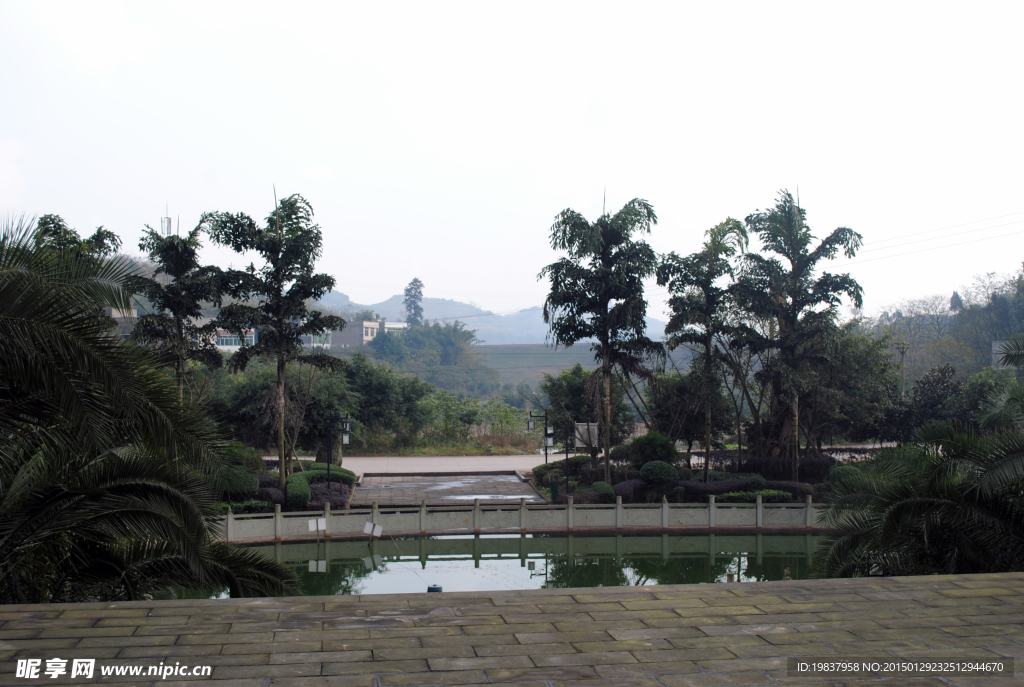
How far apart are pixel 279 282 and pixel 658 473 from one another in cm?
1267

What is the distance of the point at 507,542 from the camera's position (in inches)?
739

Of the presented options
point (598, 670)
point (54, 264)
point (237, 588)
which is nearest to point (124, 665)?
point (598, 670)

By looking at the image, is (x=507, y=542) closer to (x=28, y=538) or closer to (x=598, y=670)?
(x=28, y=538)

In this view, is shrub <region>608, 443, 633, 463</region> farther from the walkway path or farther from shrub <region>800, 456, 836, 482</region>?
shrub <region>800, 456, 836, 482</region>

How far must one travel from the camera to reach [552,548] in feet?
59.8

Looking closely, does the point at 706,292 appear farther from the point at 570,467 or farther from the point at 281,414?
the point at 281,414

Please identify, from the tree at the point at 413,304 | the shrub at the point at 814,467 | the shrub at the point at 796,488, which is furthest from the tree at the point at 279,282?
the tree at the point at 413,304

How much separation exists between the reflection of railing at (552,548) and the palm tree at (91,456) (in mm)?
10274

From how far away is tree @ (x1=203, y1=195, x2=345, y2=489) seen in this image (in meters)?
20.9

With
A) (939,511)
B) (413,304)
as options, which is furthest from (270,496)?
(413,304)

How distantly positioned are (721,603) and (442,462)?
32231mm

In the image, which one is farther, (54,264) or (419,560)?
(419,560)

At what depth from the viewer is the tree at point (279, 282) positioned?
68.6 ft

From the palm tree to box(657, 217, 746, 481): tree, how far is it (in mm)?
19453
